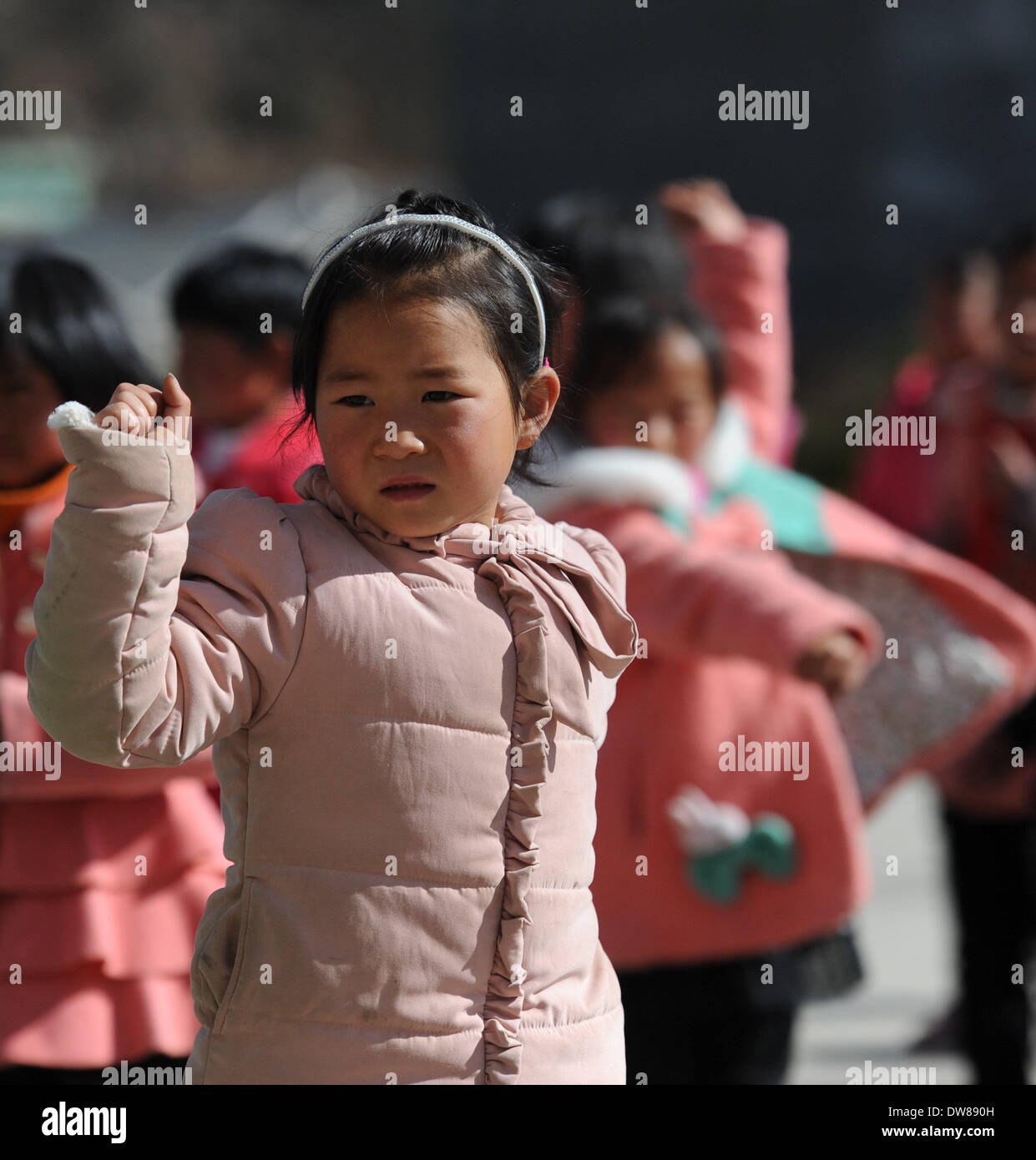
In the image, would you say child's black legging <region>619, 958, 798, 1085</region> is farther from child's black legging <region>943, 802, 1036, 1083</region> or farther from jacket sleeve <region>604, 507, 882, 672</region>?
child's black legging <region>943, 802, 1036, 1083</region>

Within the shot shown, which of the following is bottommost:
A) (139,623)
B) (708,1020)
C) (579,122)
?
(708,1020)

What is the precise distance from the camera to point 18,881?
2.31 m

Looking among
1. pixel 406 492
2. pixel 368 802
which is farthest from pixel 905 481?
pixel 368 802

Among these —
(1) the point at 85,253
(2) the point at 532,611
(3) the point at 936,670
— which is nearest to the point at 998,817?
(3) the point at 936,670

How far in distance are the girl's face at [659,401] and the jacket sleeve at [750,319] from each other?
508 millimetres

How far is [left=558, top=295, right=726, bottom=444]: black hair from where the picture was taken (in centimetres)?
291

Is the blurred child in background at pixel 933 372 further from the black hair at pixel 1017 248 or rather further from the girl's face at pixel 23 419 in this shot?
the girl's face at pixel 23 419

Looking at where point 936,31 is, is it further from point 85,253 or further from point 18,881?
Result: point 18,881

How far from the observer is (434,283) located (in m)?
1.59

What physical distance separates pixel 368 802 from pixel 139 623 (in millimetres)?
295

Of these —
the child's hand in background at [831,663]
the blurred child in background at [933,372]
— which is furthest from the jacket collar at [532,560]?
the blurred child in background at [933,372]

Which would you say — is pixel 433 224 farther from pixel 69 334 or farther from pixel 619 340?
pixel 619 340

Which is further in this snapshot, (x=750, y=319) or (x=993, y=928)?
(x=993, y=928)

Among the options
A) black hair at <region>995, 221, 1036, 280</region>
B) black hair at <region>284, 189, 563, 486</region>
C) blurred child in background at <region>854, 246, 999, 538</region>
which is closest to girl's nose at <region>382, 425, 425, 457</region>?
black hair at <region>284, 189, 563, 486</region>
